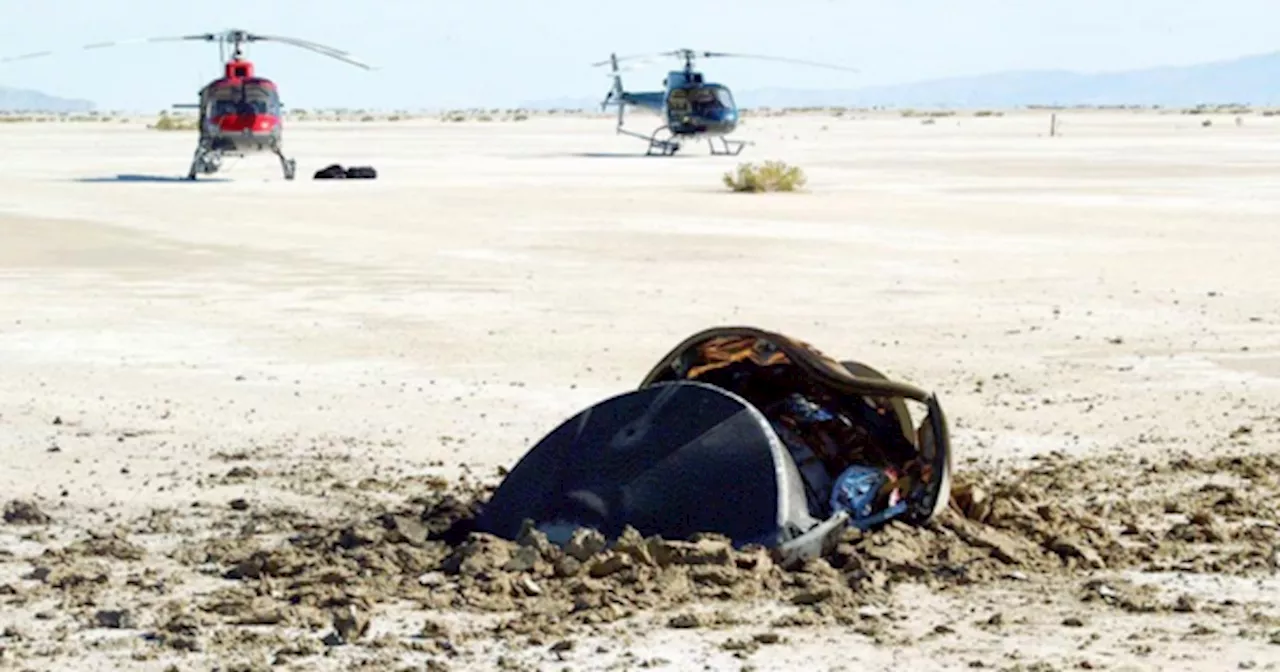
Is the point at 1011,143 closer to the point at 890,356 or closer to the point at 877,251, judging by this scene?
the point at 877,251

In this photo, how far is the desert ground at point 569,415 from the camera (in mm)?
7883

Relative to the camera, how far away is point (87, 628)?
312 inches

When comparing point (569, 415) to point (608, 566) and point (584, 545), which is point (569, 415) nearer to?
point (584, 545)

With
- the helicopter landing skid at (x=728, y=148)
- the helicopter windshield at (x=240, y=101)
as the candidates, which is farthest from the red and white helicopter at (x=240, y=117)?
the helicopter landing skid at (x=728, y=148)

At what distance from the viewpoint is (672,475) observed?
883cm

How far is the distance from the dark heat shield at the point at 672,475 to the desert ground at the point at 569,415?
306mm

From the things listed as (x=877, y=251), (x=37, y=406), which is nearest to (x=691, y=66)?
(x=877, y=251)

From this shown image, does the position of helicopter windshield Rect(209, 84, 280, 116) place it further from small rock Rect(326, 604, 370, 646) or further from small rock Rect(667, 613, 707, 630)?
small rock Rect(667, 613, 707, 630)

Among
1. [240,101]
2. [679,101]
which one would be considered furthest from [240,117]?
[679,101]

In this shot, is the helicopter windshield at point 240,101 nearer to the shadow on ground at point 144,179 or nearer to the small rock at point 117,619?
the shadow on ground at point 144,179

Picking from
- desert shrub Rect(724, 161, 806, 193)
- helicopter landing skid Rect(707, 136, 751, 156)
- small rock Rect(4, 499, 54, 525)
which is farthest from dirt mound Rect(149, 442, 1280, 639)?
helicopter landing skid Rect(707, 136, 751, 156)

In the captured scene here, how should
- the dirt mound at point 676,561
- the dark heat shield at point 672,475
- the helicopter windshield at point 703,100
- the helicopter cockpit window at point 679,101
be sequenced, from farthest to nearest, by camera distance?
the helicopter cockpit window at point 679,101 < the helicopter windshield at point 703,100 < the dark heat shield at point 672,475 < the dirt mound at point 676,561

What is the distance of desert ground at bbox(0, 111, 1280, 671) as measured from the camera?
7883 millimetres

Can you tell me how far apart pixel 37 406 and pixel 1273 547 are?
772 cm
